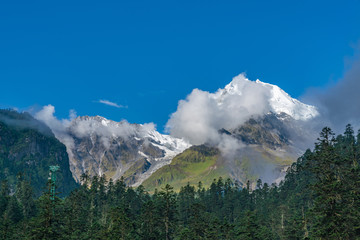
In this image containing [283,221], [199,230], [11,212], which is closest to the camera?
[199,230]

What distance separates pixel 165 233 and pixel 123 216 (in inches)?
490

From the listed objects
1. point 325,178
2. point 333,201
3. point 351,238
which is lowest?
point 351,238

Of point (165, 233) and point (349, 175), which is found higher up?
point (349, 175)

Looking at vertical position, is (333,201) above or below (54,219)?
above

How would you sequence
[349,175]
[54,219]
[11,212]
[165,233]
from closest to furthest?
[54,219] < [349,175] < [165,233] < [11,212]

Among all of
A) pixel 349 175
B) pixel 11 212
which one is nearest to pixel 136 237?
pixel 349 175

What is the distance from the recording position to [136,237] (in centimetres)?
9881

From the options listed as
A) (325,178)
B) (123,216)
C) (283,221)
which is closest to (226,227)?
(123,216)

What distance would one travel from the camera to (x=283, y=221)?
14900 cm

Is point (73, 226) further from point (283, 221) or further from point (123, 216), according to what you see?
point (283, 221)

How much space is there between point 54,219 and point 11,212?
120 m

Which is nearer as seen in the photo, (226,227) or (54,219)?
(54,219)

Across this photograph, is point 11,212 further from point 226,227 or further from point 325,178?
point 325,178

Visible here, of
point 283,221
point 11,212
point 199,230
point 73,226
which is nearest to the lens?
point 199,230
